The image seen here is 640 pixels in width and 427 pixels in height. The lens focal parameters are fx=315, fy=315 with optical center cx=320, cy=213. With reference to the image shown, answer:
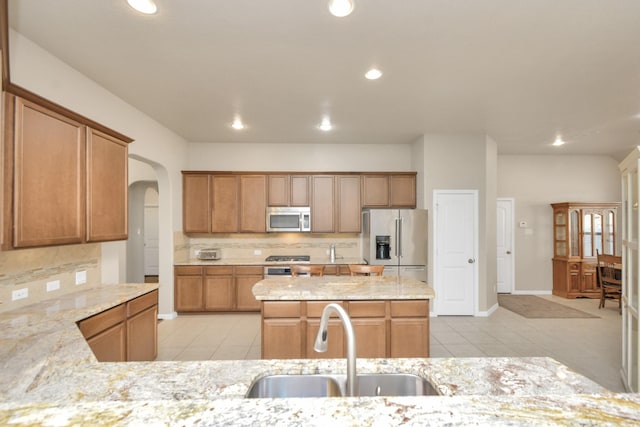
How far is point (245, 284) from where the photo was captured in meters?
5.12

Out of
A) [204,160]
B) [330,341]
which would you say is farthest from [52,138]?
[204,160]

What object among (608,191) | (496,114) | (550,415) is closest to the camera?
(550,415)

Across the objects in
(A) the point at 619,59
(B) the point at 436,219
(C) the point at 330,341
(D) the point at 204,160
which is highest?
(A) the point at 619,59

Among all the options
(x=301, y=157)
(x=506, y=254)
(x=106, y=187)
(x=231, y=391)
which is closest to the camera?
(x=231, y=391)

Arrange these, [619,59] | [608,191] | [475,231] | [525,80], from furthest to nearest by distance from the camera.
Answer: [608,191], [475,231], [525,80], [619,59]

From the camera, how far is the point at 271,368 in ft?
4.25

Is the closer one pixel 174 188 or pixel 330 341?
pixel 330 341

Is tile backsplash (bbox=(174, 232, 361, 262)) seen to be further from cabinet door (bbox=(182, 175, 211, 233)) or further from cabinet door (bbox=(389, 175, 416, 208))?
cabinet door (bbox=(389, 175, 416, 208))

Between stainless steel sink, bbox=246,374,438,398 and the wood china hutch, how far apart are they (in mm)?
6761

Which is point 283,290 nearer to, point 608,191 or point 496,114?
point 496,114

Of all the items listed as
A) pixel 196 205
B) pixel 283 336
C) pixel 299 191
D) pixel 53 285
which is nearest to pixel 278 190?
pixel 299 191

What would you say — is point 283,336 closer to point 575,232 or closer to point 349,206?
point 349,206

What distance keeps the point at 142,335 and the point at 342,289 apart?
1.97m

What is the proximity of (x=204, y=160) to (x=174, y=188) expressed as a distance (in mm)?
841
